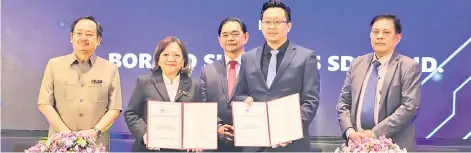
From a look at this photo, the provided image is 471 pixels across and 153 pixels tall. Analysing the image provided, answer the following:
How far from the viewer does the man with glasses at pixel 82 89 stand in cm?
397

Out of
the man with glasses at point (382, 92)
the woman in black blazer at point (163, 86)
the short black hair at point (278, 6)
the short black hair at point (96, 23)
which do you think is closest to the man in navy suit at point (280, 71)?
the short black hair at point (278, 6)

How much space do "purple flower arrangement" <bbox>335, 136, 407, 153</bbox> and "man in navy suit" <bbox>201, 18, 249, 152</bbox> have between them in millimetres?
846

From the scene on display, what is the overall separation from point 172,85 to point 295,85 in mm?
890

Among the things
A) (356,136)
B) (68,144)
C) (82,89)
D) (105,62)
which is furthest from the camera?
(105,62)

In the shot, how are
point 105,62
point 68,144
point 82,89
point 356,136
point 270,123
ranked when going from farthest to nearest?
point 105,62 < point 82,89 < point 356,136 < point 270,123 < point 68,144

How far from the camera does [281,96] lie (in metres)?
3.93

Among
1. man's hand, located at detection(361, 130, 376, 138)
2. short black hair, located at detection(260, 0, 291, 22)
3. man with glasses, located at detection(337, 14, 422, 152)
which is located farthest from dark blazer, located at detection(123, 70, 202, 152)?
man's hand, located at detection(361, 130, 376, 138)

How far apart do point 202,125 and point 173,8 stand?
959 mm

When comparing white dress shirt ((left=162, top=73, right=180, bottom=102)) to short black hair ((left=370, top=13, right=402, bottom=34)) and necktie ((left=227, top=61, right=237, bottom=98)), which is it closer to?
necktie ((left=227, top=61, right=237, bottom=98))

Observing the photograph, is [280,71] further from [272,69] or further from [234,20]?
[234,20]

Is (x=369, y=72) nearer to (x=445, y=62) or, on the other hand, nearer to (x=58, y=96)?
(x=445, y=62)

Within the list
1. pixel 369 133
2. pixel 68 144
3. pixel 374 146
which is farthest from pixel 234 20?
pixel 68 144

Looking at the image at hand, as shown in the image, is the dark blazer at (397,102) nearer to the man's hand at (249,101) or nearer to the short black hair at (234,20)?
the man's hand at (249,101)

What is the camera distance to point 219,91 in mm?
4031
